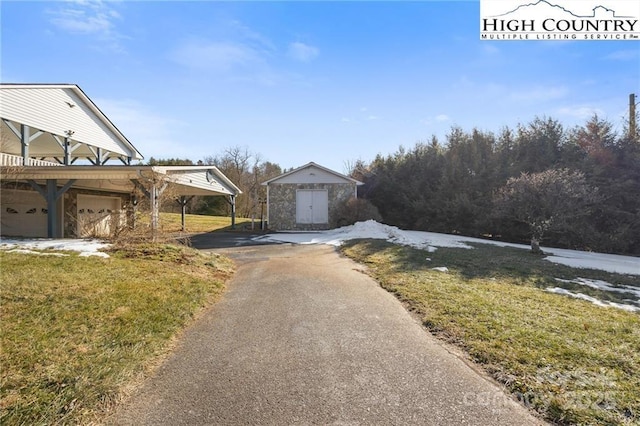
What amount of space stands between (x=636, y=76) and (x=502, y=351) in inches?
681

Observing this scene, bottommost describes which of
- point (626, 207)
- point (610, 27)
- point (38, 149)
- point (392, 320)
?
point (392, 320)

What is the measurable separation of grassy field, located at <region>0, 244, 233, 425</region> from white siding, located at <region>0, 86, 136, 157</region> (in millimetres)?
9592

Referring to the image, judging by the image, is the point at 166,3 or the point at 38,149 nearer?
the point at 166,3

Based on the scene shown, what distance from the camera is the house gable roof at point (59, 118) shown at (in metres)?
12.2

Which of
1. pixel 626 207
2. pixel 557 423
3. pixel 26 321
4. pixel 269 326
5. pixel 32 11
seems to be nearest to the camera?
pixel 557 423

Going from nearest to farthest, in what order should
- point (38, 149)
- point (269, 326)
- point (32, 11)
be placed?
point (269, 326)
point (32, 11)
point (38, 149)

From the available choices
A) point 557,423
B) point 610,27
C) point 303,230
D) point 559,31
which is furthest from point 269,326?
point 303,230

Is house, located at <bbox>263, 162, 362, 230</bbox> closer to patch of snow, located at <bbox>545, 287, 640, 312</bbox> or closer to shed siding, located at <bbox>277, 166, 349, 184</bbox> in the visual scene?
shed siding, located at <bbox>277, 166, 349, 184</bbox>

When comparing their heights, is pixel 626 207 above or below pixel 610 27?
below

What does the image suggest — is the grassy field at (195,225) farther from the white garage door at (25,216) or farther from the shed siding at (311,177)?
the white garage door at (25,216)

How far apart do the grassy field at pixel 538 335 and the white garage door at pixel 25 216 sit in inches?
510

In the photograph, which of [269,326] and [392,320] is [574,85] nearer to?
[392,320]

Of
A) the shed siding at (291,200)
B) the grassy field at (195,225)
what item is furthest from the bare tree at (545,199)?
the grassy field at (195,225)

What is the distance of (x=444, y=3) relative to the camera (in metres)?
7.70
